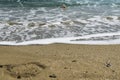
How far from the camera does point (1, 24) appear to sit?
1116 centimetres

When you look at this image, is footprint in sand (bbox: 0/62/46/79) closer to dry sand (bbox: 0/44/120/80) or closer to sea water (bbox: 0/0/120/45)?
dry sand (bbox: 0/44/120/80)

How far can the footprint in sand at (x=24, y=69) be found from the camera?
17.0ft

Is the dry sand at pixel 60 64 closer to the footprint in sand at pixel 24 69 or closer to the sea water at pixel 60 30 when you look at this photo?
the footprint in sand at pixel 24 69

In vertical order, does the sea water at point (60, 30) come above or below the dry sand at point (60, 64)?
below

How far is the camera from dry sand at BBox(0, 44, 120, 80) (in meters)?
5.22

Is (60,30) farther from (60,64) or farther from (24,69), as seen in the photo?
(24,69)

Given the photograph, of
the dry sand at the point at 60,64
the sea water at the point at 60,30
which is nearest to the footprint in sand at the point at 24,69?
the dry sand at the point at 60,64

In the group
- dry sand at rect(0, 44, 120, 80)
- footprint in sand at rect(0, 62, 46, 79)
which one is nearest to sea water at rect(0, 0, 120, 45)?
dry sand at rect(0, 44, 120, 80)

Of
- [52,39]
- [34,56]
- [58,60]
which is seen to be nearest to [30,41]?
[52,39]

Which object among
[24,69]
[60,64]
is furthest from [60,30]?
[24,69]

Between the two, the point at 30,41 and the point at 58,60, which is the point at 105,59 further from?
the point at 30,41

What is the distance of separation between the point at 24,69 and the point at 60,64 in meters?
0.83

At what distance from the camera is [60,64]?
588cm

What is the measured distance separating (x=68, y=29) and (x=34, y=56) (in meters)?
4.12
